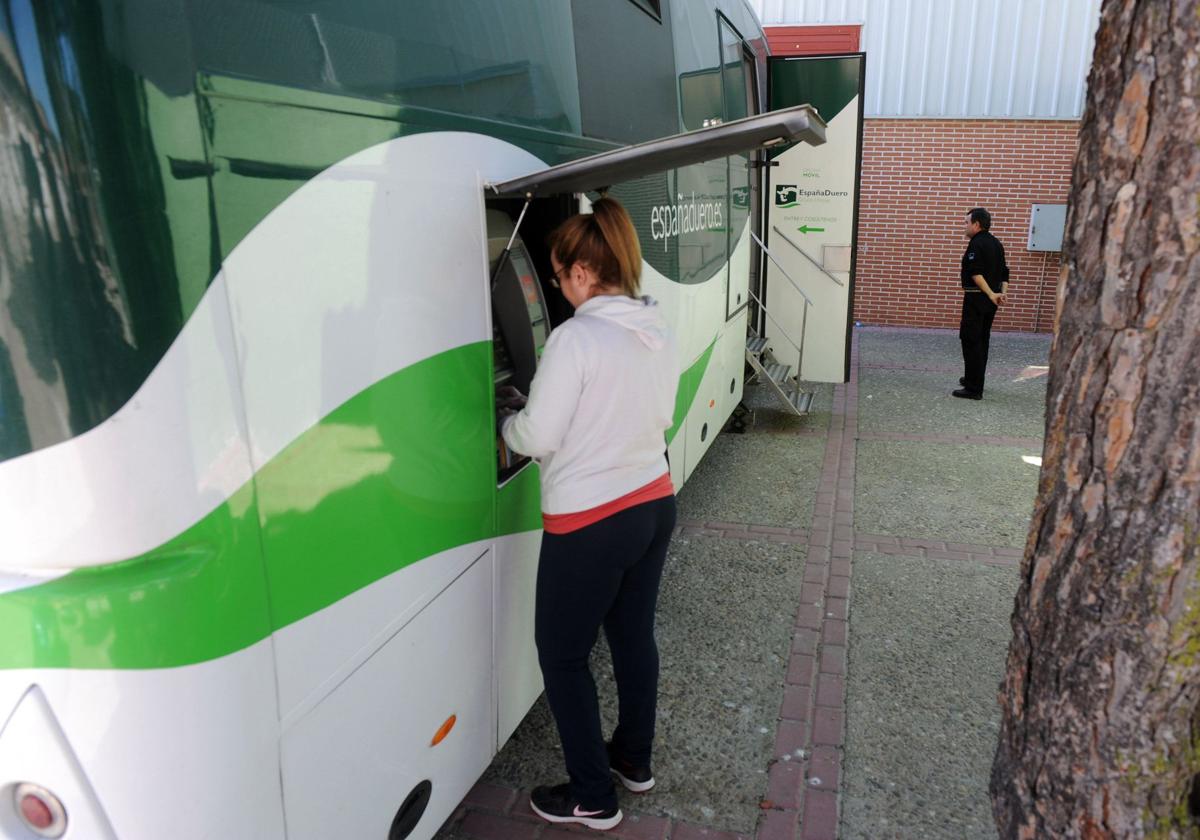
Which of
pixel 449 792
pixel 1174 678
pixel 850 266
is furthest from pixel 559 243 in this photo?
pixel 850 266

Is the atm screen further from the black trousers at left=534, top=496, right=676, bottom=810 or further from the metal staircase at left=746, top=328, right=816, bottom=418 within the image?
the metal staircase at left=746, top=328, right=816, bottom=418

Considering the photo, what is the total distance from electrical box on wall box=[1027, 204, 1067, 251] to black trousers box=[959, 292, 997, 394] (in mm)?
4169

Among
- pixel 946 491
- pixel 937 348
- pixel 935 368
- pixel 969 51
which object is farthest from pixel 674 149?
pixel 969 51

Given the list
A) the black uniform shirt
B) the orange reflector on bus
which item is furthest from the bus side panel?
the black uniform shirt

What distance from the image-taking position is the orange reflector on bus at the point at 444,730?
2.35 metres

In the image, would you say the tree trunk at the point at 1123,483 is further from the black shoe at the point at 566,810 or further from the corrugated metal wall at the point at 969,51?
the corrugated metal wall at the point at 969,51

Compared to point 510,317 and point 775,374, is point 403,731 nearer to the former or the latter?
point 510,317

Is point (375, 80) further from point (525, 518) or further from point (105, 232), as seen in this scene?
point (525, 518)

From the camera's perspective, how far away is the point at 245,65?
5.05ft

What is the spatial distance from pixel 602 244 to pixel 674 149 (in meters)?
0.32

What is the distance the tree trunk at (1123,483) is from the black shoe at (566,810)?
1.28 m

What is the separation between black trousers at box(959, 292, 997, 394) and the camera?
8.28 meters

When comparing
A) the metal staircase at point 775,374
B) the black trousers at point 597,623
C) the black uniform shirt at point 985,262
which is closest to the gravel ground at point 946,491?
the metal staircase at point 775,374

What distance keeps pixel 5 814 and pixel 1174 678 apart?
7.07ft
